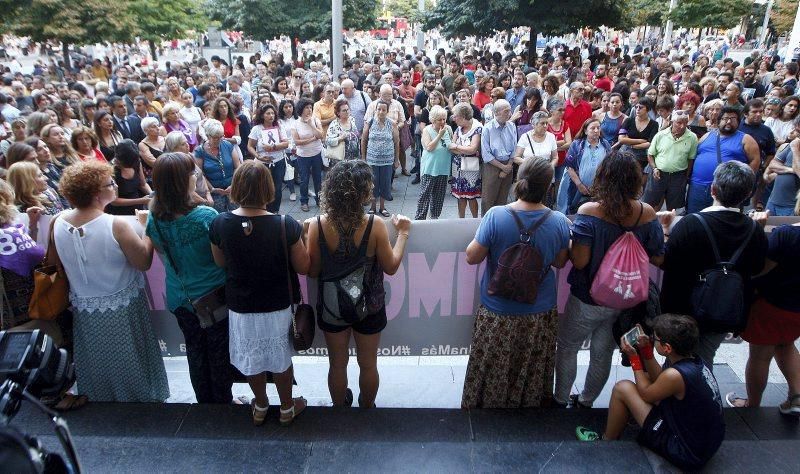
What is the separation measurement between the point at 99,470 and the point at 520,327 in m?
2.54

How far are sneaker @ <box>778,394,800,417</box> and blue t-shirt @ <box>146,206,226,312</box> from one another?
3.65m

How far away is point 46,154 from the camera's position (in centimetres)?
525

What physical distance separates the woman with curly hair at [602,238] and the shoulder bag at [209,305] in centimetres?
211

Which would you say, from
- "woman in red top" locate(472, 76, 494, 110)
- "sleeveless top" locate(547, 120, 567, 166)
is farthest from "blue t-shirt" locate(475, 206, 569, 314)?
"woman in red top" locate(472, 76, 494, 110)

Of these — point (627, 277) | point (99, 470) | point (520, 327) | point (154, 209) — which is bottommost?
point (99, 470)

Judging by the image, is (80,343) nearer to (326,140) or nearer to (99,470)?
(99,470)

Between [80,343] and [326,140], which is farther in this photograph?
[326,140]

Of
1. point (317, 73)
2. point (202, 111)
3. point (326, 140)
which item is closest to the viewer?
point (326, 140)

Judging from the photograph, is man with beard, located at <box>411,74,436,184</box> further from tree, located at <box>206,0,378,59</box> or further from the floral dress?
tree, located at <box>206,0,378,59</box>

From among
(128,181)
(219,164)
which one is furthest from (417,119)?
(128,181)

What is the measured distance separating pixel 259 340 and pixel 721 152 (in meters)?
5.29

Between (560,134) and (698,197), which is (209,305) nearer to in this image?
(698,197)

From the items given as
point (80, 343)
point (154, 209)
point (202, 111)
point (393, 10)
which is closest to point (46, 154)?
point (80, 343)

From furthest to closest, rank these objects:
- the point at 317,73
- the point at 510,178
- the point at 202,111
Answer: the point at 317,73, the point at 202,111, the point at 510,178
